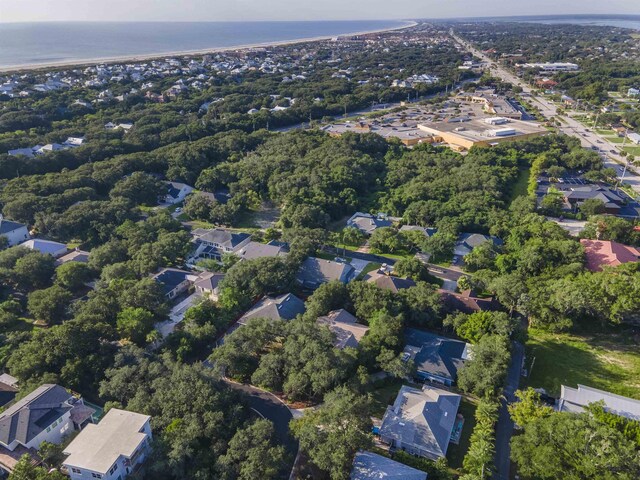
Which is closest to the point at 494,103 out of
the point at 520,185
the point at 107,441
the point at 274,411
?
the point at 520,185

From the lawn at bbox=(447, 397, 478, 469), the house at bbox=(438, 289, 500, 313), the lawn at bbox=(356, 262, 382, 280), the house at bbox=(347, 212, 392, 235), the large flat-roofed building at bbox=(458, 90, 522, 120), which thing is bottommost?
the lawn at bbox=(447, 397, 478, 469)

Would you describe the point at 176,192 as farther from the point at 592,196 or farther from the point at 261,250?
the point at 592,196

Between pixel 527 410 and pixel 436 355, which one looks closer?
pixel 527 410

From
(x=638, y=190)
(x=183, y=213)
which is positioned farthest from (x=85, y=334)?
(x=638, y=190)

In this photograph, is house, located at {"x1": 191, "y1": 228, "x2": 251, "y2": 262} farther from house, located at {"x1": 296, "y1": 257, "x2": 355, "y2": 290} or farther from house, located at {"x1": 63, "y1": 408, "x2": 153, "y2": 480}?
house, located at {"x1": 63, "y1": 408, "x2": 153, "y2": 480}

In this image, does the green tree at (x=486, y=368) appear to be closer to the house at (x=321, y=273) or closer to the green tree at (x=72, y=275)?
the house at (x=321, y=273)

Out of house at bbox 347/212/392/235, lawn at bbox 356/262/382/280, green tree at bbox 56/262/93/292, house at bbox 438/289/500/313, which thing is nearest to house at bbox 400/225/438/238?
house at bbox 347/212/392/235
